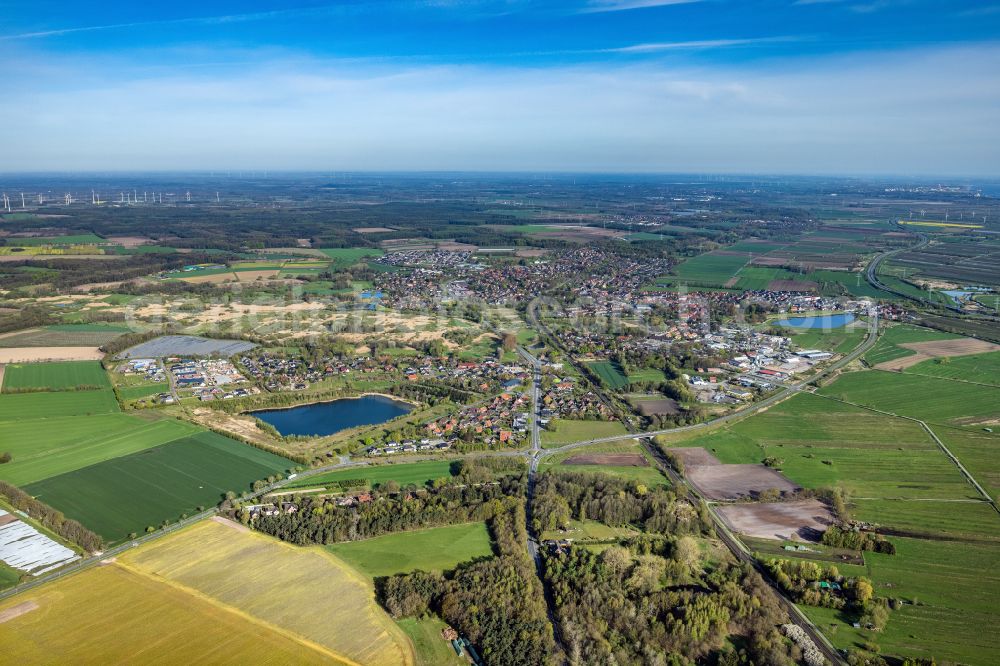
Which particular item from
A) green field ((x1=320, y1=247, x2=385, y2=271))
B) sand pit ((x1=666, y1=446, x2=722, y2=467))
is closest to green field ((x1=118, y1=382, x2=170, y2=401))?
sand pit ((x1=666, y1=446, x2=722, y2=467))

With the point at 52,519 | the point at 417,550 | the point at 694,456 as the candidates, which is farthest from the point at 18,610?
the point at 694,456

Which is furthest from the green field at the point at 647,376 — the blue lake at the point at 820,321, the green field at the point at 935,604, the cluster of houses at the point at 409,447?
the green field at the point at 935,604

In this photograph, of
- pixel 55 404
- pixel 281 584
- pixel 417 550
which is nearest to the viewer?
pixel 281 584

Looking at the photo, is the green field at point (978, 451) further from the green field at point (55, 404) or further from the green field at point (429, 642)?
the green field at point (55, 404)

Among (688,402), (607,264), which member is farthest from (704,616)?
(607,264)

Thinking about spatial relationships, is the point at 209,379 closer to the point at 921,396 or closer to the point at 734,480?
the point at 734,480

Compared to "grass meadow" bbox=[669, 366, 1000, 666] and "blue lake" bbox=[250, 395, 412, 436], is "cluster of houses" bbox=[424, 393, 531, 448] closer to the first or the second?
"blue lake" bbox=[250, 395, 412, 436]
